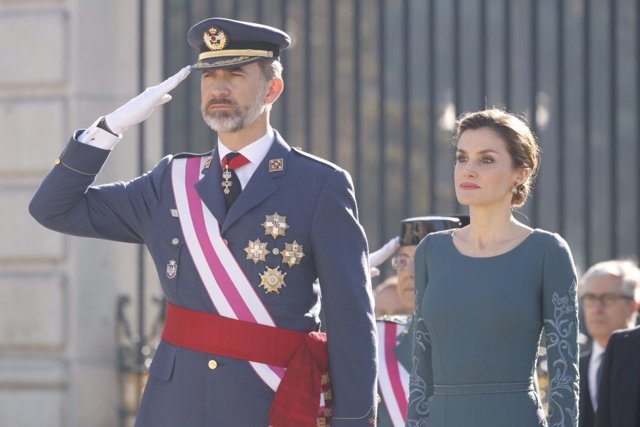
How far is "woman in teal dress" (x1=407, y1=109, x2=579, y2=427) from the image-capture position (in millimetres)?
4203

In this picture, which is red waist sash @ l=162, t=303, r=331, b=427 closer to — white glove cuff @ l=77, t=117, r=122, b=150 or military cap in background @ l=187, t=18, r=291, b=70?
white glove cuff @ l=77, t=117, r=122, b=150

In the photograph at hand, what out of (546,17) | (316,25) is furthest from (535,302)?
(546,17)

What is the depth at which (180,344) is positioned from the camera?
452 centimetres

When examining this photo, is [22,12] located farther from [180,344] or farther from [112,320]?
[180,344]

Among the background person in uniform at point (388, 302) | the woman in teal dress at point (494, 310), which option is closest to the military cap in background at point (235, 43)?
the woman in teal dress at point (494, 310)

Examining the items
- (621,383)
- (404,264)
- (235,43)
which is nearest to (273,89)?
(235,43)

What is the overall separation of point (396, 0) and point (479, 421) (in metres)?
11.0

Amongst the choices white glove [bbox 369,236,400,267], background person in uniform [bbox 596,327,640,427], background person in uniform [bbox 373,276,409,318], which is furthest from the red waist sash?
background person in uniform [bbox 373,276,409,318]

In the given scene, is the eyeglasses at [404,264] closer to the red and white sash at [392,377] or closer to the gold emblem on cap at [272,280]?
the red and white sash at [392,377]

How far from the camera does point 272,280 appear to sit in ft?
14.8

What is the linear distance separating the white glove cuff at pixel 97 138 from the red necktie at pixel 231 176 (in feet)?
1.04

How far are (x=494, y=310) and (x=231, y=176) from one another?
86 cm

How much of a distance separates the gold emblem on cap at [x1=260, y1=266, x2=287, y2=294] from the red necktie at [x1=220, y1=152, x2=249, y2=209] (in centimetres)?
24

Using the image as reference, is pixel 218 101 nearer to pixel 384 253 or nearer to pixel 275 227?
pixel 275 227
